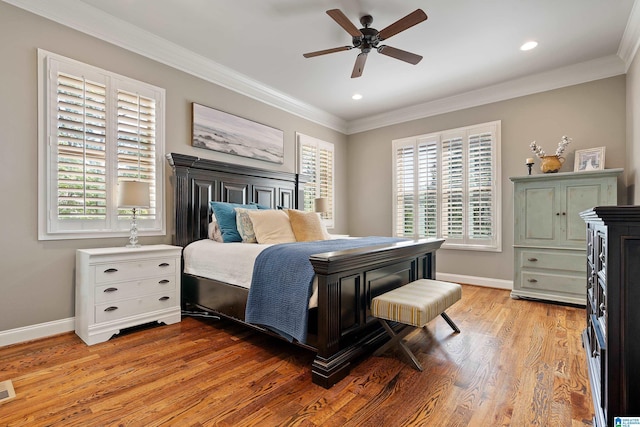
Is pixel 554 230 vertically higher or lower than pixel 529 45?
lower

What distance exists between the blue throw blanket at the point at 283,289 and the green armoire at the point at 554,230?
2.72 metres

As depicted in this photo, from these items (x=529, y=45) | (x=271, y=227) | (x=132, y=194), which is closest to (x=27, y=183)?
(x=132, y=194)

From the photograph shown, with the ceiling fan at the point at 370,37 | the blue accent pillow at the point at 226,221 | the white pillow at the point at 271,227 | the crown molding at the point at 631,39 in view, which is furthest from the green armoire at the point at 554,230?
the blue accent pillow at the point at 226,221

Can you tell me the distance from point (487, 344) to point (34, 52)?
14.0 feet

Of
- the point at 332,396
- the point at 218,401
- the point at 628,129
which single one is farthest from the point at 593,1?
the point at 218,401

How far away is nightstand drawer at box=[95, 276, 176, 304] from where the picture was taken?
8.20 feet

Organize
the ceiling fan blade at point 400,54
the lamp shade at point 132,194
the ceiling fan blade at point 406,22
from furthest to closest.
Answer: the ceiling fan blade at point 400,54 < the lamp shade at point 132,194 < the ceiling fan blade at point 406,22

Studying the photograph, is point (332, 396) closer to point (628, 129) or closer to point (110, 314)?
point (110, 314)

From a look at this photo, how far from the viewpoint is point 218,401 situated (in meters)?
1.66

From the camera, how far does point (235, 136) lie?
13.2ft

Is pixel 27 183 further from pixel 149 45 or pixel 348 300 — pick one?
pixel 348 300

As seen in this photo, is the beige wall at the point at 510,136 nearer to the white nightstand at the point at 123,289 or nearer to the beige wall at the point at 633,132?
the beige wall at the point at 633,132

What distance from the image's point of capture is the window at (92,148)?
256 cm

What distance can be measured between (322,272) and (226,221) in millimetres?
1737
